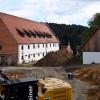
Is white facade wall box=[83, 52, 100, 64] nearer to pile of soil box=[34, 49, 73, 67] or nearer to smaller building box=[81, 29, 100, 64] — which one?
smaller building box=[81, 29, 100, 64]

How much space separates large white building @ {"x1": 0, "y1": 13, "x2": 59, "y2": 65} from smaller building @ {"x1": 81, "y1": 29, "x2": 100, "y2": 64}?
39.4 ft

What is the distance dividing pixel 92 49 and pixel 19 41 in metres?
13.5

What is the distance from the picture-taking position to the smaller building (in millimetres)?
55906

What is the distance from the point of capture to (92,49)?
56156 mm

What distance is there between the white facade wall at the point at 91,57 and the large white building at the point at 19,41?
39.1 feet

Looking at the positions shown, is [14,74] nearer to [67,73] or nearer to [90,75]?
[90,75]

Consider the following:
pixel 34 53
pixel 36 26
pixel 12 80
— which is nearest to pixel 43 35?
pixel 36 26

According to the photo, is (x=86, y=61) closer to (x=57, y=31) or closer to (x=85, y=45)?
(x=85, y=45)

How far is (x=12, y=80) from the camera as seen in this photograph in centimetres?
1619

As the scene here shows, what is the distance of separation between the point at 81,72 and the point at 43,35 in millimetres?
36997

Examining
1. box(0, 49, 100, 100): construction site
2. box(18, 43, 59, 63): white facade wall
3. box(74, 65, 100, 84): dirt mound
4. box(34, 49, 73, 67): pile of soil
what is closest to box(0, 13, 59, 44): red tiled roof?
box(18, 43, 59, 63): white facade wall

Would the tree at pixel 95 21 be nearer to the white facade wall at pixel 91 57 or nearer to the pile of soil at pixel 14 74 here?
A: the white facade wall at pixel 91 57

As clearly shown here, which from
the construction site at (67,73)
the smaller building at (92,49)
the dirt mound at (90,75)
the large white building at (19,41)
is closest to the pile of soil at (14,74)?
the construction site at (67,73)

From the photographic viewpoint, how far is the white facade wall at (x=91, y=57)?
5572 centimetres
